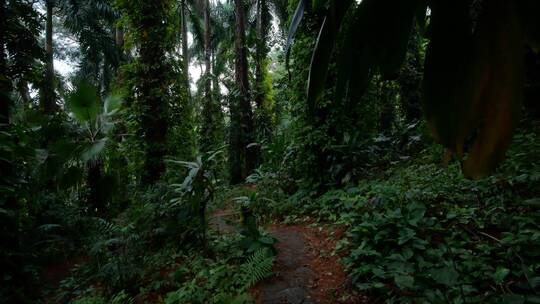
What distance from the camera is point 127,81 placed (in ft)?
17.4

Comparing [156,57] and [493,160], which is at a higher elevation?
[156,57]

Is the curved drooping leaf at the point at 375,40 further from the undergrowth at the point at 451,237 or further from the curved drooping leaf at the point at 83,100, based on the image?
the curved drooping leaf at the point at 83,100

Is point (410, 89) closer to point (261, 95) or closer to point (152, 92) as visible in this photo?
point (261, 95)

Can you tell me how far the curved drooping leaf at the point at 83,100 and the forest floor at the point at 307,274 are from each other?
2718 millimetres

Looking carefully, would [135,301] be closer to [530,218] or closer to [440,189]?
[440,189]

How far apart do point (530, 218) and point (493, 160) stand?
103 inches

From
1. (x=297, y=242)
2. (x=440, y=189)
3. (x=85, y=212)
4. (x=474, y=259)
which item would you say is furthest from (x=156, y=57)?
(x=474, y=259)

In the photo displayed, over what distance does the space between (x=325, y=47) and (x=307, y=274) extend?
269 cm

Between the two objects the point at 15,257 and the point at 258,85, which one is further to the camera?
the point at 258,85

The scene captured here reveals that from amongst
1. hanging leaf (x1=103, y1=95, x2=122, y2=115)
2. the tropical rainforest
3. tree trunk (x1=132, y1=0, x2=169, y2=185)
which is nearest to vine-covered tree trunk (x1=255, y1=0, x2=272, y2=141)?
the tropical rainforest

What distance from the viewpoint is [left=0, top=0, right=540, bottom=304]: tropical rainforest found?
0.41 meters

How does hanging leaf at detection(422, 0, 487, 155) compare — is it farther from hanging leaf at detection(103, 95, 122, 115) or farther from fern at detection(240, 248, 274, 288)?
hanging leaf at detection(103, 95, 122, 115)

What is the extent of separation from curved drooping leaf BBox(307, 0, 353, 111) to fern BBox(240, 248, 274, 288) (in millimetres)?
2390

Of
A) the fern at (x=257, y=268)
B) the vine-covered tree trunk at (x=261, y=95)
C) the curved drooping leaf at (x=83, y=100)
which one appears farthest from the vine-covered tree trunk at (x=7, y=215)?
the vine-covered tree trunk at (x=261, y=95)
